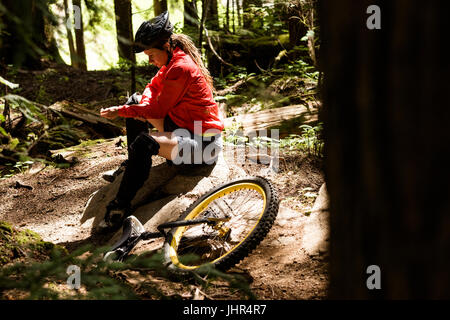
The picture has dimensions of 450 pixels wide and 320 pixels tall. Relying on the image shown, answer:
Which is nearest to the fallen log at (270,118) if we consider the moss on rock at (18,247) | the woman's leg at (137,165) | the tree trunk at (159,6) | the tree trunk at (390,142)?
the woman's leg at (137,165)

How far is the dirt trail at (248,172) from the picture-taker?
2.85 meters

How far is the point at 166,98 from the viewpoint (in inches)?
158

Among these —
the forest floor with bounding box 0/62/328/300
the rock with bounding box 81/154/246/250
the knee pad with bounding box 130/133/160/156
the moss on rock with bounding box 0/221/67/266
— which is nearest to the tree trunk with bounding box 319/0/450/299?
the forest floor with bounding box 0/62/328/300

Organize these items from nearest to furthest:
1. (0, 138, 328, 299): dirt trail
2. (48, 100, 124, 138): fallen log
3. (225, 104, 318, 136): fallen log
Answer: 1. (0, 138, 328, 299): dirt trail
2. (225, 104, 318, 136): fallen log
3. (48, 100, 124, 138): fallen log

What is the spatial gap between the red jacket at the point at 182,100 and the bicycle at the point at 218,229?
848 mm

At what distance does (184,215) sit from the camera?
3609 mm

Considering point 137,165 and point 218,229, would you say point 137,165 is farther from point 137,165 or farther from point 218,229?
point 218,229

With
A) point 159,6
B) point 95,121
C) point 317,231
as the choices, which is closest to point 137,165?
point 317,231

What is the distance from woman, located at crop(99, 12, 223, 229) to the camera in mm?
3973

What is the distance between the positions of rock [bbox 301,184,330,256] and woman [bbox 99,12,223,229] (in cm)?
128

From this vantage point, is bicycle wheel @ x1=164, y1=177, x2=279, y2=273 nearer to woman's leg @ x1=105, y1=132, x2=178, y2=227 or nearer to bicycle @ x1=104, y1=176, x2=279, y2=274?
bicycle @ x1=104, y1=176, x2=279, y2=274

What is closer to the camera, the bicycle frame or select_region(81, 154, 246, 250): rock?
the bicycle frame
